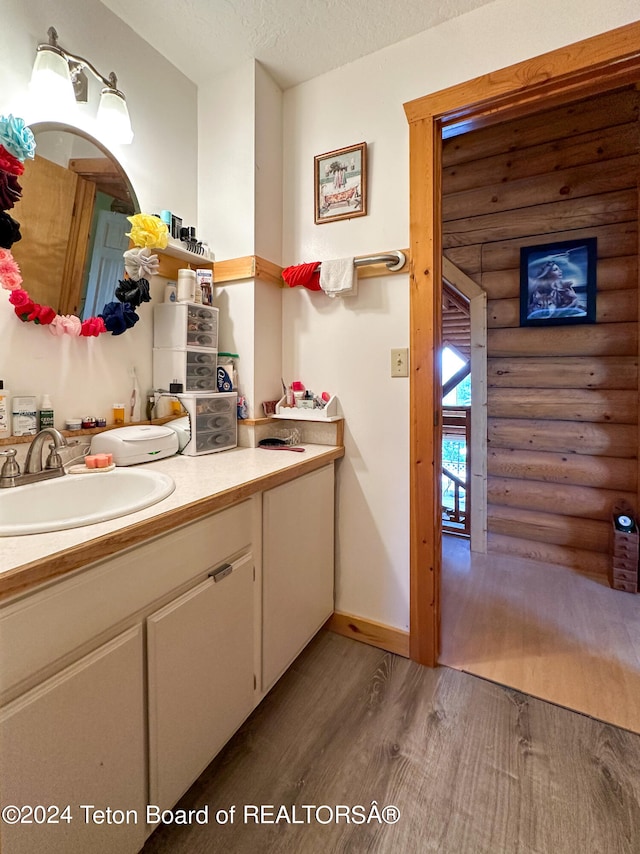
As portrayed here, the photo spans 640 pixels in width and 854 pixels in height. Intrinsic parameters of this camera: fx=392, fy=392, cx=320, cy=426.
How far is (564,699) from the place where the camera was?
1.40 m

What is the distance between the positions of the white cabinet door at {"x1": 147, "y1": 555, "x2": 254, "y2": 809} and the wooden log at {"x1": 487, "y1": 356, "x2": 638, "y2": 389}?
2.19 m

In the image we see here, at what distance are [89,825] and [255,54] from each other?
Answer: 2.48 m

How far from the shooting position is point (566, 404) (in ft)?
8.11

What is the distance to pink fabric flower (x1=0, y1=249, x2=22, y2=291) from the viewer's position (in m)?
1.09

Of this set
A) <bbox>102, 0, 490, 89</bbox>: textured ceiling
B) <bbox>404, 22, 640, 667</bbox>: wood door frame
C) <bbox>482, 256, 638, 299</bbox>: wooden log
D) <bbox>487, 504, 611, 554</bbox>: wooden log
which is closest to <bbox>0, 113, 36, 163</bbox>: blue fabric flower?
<bbox>102, 0, 490, 89</bbox>: textured ceiling

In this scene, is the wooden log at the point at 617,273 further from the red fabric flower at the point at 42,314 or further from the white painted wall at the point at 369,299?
the red fabric flower at the point at 42,314

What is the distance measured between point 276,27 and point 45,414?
166 centimetres

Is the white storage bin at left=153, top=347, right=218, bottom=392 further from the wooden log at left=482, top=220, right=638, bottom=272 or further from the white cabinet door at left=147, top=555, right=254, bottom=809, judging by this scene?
the wooden log at left=482, top=220, right=638, bottom=272

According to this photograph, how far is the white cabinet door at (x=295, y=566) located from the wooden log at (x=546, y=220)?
206 centimetres

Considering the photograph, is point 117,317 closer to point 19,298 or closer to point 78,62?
point 19,298

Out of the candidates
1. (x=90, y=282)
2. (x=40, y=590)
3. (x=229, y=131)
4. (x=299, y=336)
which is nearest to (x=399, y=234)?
(x=299, y=336)

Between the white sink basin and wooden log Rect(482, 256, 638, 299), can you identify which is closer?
the white sink basin

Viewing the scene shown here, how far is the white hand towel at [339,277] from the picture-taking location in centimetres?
158

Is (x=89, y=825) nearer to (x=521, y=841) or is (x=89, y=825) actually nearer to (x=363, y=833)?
(x=363, y=833)
